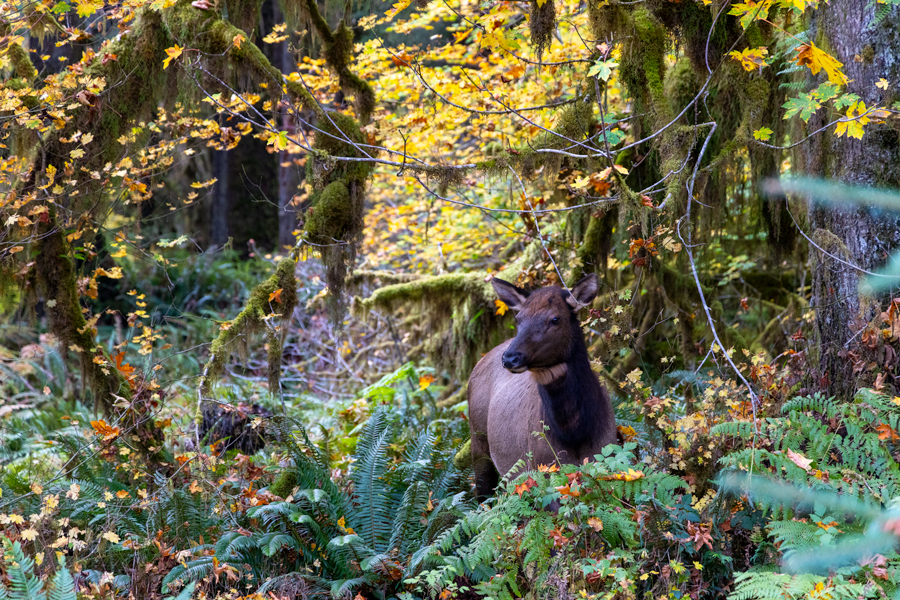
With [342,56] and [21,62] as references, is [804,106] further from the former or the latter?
[21,62]

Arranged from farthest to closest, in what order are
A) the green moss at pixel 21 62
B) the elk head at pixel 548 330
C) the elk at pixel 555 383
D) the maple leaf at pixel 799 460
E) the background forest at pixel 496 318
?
1. the green moss at pixel 21 62
2. the elk at pixel 555 383
3. the elk head at pixel 548 330
4. the background forest at pixel 496 318
5. the maple leaf at pixel 799 460

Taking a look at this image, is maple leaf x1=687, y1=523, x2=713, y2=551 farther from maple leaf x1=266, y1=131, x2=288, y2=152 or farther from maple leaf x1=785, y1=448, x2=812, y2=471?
maple leaf x1=266, y1=131, x2=288, y2=152

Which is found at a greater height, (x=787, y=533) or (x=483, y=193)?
(x=483, y=193)

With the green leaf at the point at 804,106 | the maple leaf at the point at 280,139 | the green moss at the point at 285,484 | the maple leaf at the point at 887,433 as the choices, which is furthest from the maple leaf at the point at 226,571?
the green leaf at the point at 804,106

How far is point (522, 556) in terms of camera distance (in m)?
4.90

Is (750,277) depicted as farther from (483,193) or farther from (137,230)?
(137,230)

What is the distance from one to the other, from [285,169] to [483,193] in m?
6.51

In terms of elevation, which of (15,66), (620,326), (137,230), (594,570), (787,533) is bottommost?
(594,570)

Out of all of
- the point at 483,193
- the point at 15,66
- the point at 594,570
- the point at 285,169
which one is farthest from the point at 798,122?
the point at 285,169

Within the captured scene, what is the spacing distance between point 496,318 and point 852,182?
417cm

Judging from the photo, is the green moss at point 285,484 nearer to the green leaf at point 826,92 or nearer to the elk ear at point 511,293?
the elk ear at point 511,293

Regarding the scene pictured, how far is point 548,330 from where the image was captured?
5.58 m

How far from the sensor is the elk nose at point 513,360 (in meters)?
5.27

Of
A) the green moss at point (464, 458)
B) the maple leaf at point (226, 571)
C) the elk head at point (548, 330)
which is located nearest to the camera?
the maple leaf at point (226, 571)
